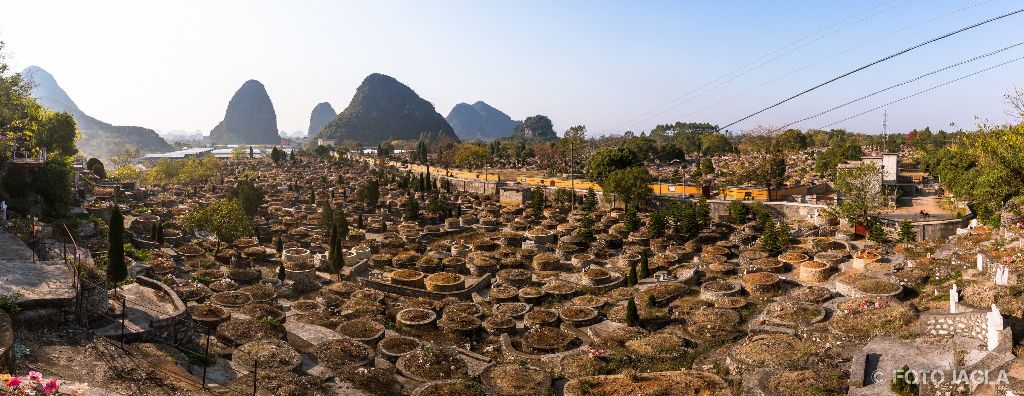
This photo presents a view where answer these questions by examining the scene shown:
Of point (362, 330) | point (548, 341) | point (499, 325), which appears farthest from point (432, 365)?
point (499, 325)

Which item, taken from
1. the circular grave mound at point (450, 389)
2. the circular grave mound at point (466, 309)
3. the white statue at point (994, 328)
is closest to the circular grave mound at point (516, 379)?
the circular grave mound at point (450, 389)

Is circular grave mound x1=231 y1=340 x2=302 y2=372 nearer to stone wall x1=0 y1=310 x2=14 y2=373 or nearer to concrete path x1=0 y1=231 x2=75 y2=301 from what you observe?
concrete path x1=0 y1=231 x2=75 y2=301

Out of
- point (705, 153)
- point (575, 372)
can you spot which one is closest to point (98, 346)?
point (575, 372)

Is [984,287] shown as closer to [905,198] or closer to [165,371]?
[165,371]

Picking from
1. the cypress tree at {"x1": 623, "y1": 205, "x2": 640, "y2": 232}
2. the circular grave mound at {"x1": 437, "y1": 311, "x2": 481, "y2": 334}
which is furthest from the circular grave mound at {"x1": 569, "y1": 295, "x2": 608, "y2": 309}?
the cypress tree at {"x1": 623, "y1": 205, "x2": 640, "y2": 232}

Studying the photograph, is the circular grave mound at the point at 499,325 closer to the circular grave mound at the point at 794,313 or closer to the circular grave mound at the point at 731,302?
the circular grave mound at the point at 731,302

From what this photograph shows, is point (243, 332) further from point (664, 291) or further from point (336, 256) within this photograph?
point (664, 291)
